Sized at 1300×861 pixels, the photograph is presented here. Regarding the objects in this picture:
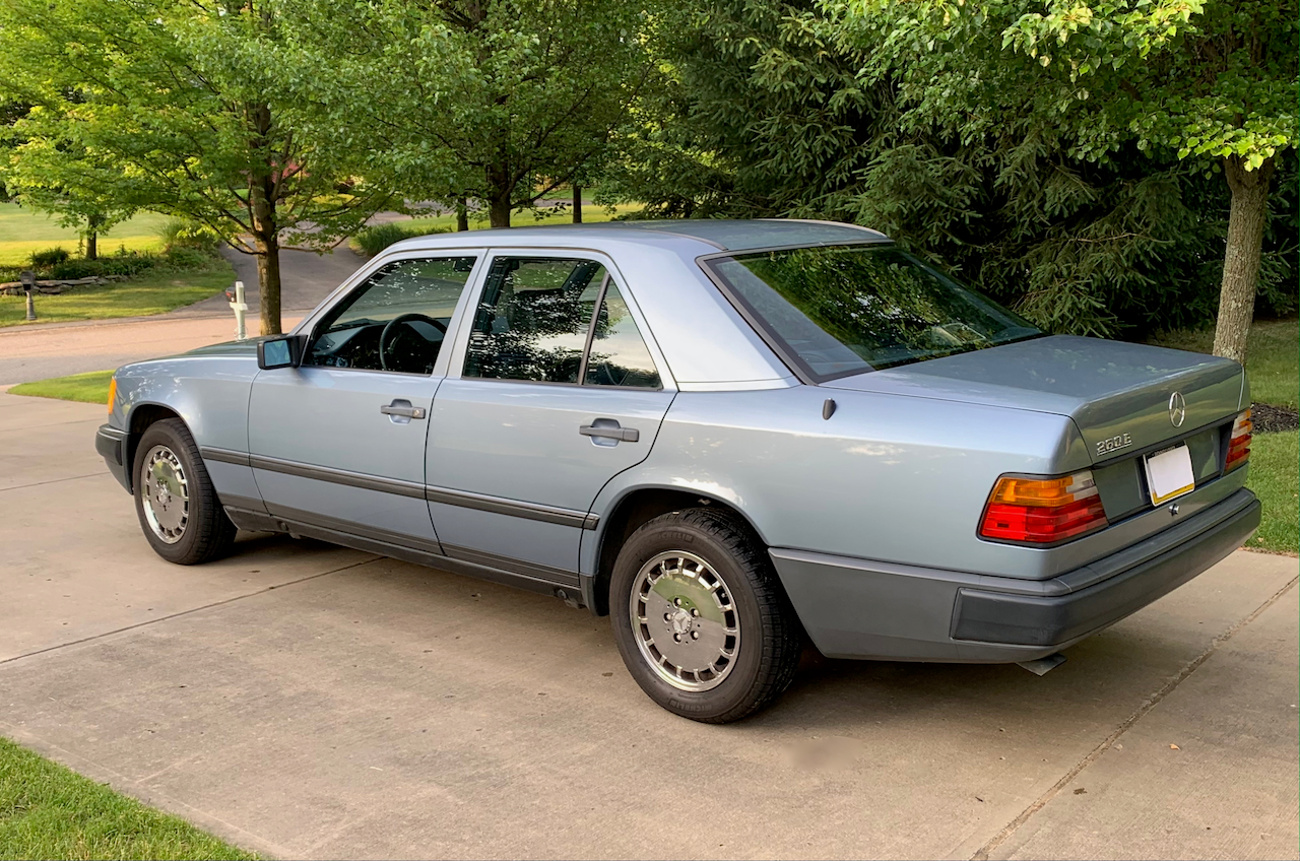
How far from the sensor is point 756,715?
3.99 meters

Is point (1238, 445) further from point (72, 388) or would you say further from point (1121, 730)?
point (72, 388)

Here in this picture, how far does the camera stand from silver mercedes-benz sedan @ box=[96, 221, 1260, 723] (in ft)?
11.0

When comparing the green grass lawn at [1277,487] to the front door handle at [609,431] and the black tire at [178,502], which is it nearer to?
the front door handle at [609,431]

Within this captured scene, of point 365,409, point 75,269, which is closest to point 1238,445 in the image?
point 365,409

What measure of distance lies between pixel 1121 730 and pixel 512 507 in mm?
2220

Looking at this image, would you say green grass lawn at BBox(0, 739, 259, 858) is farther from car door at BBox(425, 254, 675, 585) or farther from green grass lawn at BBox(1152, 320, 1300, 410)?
green grass lawn at BBox(1152, 320, 1300, 410)

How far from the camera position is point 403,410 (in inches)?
185

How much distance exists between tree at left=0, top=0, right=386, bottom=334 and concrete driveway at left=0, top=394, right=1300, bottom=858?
6729 millimetres

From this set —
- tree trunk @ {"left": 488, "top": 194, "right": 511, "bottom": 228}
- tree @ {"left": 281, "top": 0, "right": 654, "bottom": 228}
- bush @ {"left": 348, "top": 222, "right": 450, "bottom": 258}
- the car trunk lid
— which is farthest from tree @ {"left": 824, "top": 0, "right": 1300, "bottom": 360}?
bush @ {"left": 348, "top": 222, "right": 450, "bottom": 258}

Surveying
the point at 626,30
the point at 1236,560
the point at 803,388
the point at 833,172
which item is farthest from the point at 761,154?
the point at 803,388

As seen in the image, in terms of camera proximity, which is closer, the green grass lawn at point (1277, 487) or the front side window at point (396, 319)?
the front side window at point (396, 319)

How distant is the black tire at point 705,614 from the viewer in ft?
12.3

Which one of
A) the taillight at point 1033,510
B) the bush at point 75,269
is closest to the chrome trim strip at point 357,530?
the taillight at point 1033,510

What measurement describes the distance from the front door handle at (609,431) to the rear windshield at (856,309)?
56 cm
